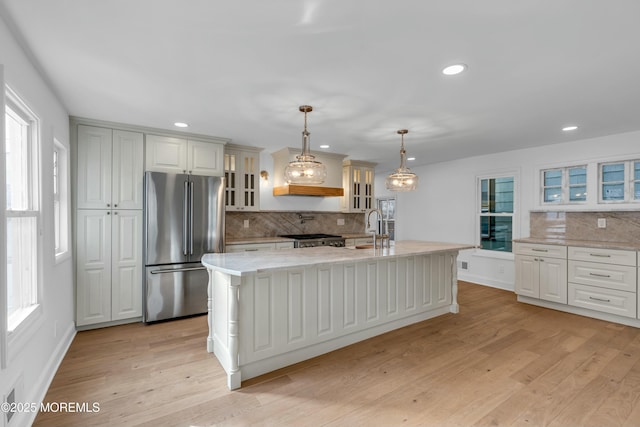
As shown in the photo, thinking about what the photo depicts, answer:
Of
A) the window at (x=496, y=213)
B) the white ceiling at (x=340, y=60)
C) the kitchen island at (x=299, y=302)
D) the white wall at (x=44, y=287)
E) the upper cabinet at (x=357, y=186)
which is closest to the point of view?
the white ceiling at (x=340, y=60)

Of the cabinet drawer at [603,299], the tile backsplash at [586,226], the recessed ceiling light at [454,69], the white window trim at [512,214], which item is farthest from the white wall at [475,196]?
the recessed ceiling light at [454,69]

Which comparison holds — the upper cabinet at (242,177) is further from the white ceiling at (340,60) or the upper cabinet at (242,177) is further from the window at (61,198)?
the window at (61,198)

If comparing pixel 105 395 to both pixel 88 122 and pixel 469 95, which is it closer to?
pixel 88 122

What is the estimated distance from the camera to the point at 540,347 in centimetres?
294

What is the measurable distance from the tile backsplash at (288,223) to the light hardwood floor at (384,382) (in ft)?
6.17

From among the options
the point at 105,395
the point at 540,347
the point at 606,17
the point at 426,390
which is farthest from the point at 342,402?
the point at 606,17

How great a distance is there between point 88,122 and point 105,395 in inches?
110

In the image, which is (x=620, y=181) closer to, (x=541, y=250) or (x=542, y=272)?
(x=541, y=250)

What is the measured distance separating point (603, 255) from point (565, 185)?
1.26 m

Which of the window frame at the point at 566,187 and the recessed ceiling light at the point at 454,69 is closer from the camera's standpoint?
the recessed ceiling light at the point at 454,69

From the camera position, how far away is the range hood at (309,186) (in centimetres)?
484

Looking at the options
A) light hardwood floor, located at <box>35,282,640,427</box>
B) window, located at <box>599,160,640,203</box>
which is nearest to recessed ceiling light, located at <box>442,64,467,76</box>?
light hardwood floor, located at <box>35,282,640,427</box>

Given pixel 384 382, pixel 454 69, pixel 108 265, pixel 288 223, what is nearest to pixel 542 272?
pixel 384 382

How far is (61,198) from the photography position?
3.06 meters
